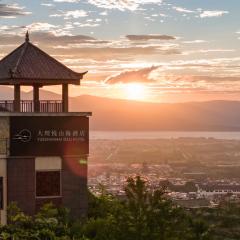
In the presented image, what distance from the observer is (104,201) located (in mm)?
34938

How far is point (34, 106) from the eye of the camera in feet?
107

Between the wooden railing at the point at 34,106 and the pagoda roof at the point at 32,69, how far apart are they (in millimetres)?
1063

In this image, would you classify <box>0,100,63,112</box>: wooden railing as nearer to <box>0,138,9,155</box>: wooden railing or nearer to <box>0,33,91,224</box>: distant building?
<box>0,33,91,224</box>: distant building

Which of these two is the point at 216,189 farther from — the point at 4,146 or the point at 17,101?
the point at 4,146

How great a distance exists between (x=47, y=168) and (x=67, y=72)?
220 inches

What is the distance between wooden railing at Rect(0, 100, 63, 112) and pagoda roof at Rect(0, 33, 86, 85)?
106 cm

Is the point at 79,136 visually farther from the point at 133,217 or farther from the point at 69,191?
the point at 133,217

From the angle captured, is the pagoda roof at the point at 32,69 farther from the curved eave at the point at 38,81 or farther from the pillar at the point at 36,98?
the pillar at the point at 36,98

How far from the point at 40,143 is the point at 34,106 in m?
2.38

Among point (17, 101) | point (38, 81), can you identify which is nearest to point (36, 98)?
point (38, 81)

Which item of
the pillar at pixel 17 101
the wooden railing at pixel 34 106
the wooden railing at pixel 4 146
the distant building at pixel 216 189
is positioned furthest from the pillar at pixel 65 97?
the distant building at pixel 216 189

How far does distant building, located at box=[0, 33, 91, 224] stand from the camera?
31.0 m

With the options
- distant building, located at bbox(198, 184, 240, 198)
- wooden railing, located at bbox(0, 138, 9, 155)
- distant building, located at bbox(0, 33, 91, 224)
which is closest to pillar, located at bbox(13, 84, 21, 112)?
distant building, located at bbox(0, 33, 91, 224)

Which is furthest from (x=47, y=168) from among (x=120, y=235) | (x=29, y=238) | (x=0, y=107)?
(x=120, y=235)
